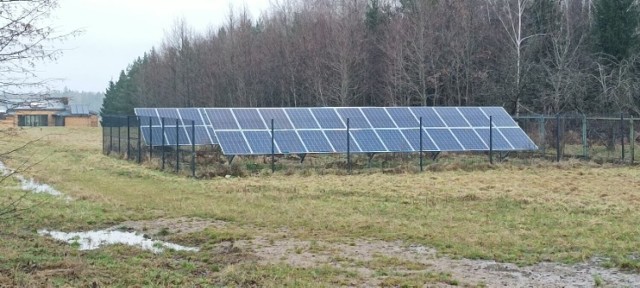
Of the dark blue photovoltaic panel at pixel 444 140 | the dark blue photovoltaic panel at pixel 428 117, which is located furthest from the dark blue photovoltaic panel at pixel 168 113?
the dark blue photovoltaic panel at pixel 444 140

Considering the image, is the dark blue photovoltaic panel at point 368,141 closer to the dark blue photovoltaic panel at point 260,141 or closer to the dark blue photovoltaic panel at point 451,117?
the dark blue photovoltaic panel at point 260,141

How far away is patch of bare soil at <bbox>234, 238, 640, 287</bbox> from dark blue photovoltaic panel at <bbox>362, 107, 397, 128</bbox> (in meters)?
14.4

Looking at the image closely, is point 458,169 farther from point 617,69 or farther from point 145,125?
point 617,69

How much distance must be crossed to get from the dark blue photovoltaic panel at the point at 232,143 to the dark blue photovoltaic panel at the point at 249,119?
0.90 metres

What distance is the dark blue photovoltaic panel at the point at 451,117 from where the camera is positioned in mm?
24766

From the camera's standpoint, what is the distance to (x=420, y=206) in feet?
42.9

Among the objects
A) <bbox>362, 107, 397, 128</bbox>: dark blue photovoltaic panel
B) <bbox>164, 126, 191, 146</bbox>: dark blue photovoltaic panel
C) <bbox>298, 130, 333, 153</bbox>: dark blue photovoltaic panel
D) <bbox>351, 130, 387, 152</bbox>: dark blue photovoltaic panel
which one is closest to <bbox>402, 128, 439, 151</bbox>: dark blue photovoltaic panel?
<bbox>362, 107, 397, 128</bbox>: dark blue photovoltaic panel

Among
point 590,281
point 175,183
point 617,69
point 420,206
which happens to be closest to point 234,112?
point 175,183

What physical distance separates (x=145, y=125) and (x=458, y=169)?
12158 mm

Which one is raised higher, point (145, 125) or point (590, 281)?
point (145, 125)

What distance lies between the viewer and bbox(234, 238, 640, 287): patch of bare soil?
725 centimetres

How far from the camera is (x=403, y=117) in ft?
81.1

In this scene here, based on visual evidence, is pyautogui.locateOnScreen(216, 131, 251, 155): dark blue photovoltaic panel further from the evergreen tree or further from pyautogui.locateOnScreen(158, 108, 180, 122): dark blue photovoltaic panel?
the evergreen tree

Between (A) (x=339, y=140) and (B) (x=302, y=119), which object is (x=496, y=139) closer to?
(A) (x=339, y=140)
